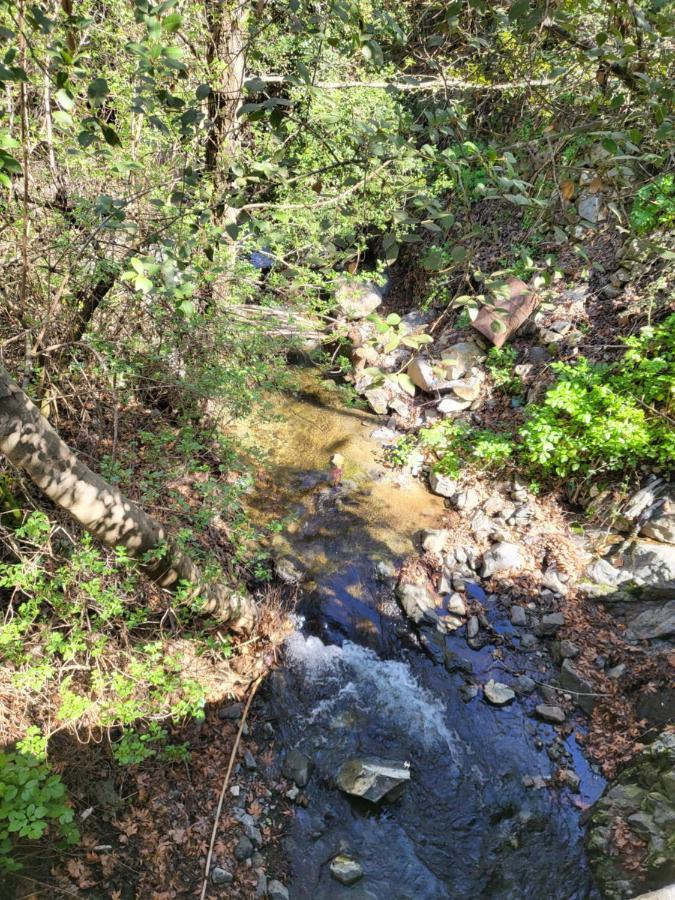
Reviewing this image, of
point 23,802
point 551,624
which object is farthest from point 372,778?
point 23,802

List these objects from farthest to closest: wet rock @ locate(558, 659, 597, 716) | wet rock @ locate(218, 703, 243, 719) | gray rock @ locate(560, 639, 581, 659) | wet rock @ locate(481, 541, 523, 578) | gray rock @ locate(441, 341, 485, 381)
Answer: gray rock @ locate(441, 341, 485, 381), wet rock @ locate(481, 541, 523, 578), gray rock @ locate(560, 639, 581, 659), wet rock @ locate(558, 659, 597, 716), wet rock @ locate(218, 703, 243, 719)

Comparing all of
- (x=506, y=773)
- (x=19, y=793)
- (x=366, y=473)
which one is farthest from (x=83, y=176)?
(x=506, y=773)

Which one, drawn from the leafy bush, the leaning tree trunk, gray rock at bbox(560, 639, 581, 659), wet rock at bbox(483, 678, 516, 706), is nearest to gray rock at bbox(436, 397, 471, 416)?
the leafy bush

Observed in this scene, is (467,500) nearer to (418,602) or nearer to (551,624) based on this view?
(418,602)

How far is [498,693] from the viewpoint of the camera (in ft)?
17.1

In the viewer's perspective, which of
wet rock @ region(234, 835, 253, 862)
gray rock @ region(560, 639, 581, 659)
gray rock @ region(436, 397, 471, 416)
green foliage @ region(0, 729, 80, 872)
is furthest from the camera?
gray rock @ region(436, 397, 471, 416)

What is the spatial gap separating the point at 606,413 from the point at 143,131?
5.67m

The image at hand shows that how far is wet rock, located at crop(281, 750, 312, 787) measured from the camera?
4445 mm

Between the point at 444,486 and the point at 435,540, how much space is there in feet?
3.33

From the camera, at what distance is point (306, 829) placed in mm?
4195

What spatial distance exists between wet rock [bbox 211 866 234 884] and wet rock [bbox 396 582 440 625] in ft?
9.61

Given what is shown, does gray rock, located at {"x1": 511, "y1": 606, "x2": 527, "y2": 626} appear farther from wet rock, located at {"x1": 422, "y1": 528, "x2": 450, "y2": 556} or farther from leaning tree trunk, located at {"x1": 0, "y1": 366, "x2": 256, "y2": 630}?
leaning tree trunk, located at {"x1": 0, "y1": 366, "x2": 256, "y2": 630}

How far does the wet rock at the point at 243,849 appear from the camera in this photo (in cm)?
383

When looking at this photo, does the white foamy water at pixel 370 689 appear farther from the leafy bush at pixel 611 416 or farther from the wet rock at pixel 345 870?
the leafy bush at pixel 611 416
